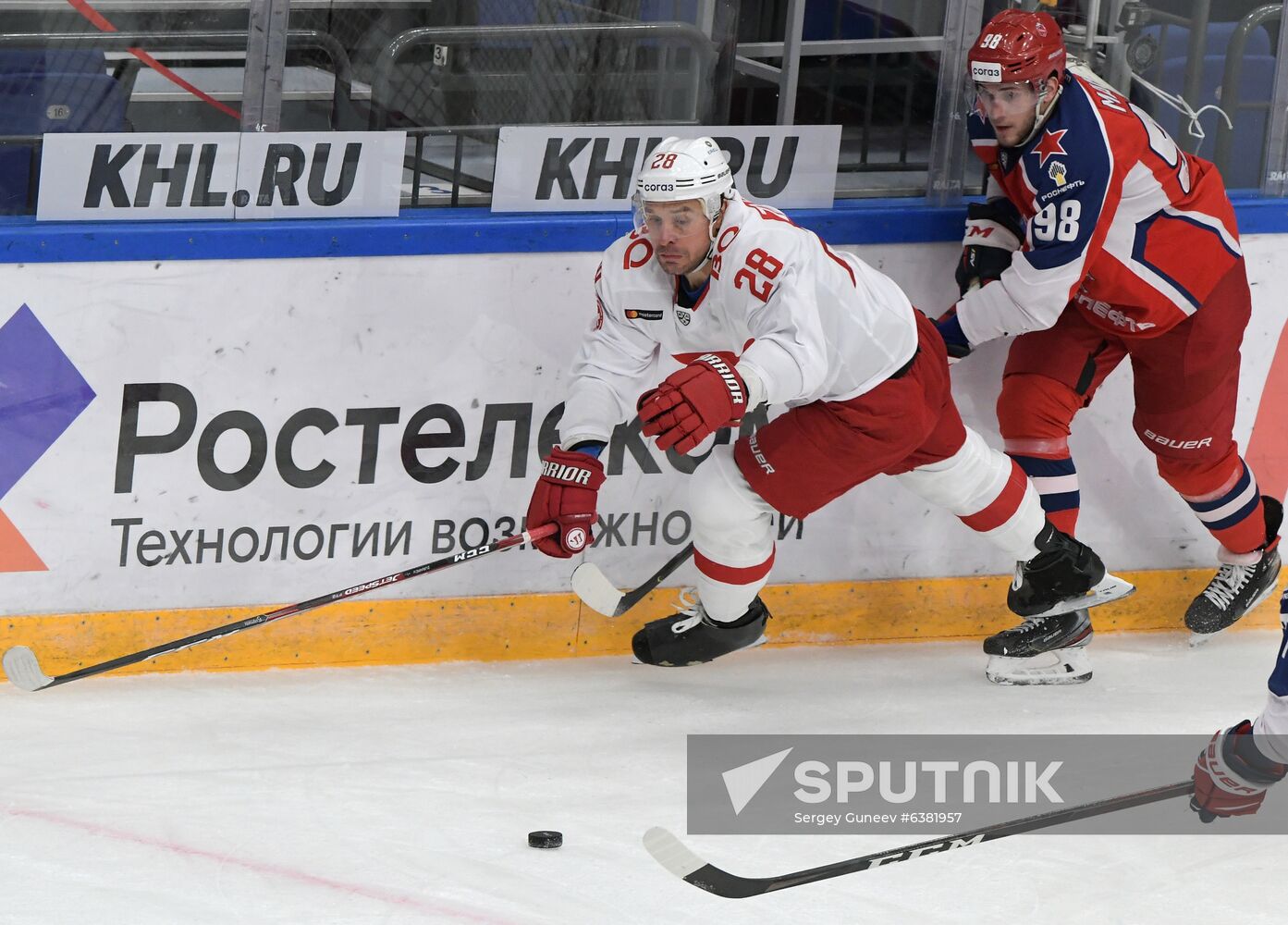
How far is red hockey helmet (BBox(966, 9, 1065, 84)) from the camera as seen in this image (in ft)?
11.0

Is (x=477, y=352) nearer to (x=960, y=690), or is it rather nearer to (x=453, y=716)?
(x=453, y=716)

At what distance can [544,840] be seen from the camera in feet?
9.22

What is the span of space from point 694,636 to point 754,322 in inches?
29.7

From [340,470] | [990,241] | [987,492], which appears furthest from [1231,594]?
[340,470]

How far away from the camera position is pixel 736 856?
9.30ft

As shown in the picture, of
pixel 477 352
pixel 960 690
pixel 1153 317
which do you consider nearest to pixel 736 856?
pixel 960 690

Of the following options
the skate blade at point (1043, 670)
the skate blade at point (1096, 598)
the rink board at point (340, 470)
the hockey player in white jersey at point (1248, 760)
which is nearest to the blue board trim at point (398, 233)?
the rink board at point (340, 470)

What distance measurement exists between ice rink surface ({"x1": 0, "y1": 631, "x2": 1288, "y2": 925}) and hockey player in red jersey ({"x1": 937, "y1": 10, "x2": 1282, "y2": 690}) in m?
0.35

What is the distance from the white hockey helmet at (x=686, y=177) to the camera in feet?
10.1

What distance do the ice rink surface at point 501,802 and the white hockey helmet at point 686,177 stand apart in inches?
41.9

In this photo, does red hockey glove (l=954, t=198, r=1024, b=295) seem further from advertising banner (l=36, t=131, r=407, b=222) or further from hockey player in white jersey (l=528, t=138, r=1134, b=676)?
advertising banner (l=36, t=131, r=407, b=222)

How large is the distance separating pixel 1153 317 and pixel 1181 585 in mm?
853

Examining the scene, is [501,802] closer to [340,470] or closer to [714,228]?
[340,470]

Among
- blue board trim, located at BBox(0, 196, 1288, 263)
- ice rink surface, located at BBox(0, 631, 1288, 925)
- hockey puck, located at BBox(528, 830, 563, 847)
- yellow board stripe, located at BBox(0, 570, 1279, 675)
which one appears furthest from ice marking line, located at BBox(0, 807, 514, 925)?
blue board trim, located at BBox(0, 196, 1288, 263)
